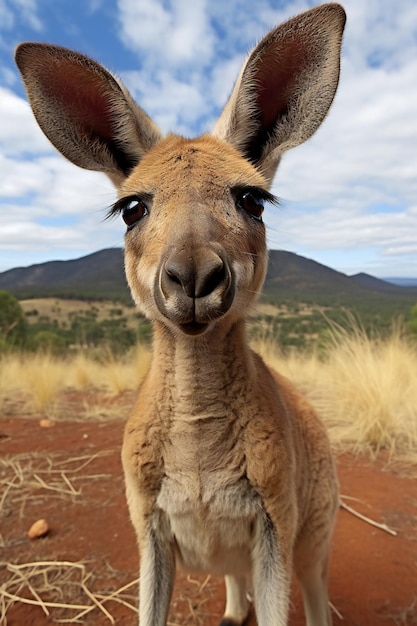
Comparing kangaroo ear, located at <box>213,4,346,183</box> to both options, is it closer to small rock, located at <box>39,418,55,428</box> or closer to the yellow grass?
the yellow grass

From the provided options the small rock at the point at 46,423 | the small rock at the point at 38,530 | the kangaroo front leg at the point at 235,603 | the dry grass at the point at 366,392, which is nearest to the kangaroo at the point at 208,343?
the kangaroo front leg at the point at 235,603

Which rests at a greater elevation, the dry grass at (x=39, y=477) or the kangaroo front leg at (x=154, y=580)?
the kangaroo front leg at (x=154, y=580)

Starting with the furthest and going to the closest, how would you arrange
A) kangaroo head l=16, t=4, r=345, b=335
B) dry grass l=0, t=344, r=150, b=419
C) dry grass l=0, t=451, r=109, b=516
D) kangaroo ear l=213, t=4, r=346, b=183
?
1. dry grass l=0, t=344, r=150, b=419
2. dry grass l=0, t=451, r=109, b=516
3. kangaroo ear l=213, t=4, r=346, b=183
4. kangaroo head l=16, t=4, r=345, b=335

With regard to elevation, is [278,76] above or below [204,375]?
above

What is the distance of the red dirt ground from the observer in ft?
9.64

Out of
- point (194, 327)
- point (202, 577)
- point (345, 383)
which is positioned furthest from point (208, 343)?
point (345, 383)

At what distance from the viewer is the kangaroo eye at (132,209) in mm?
2064

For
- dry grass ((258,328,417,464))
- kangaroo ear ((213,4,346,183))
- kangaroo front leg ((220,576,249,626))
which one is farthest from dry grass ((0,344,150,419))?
kangaroo ear ((213,4,346,183))

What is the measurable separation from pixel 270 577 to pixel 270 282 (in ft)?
4.55

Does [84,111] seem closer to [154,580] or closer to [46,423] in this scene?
[154,580]

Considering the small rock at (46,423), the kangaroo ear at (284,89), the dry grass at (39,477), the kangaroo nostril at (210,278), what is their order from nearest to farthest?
the kangaroo nostril at (210,278)
the kangaroo ear at (284,89)
the dry grass at (39,477)
the small rock at (46,423)

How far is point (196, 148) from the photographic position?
2135mm

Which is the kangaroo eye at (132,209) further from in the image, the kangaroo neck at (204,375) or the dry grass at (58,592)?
the dry grass at (58,592)

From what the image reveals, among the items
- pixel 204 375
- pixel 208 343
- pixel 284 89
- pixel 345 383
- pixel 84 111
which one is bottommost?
pixel 345 383
